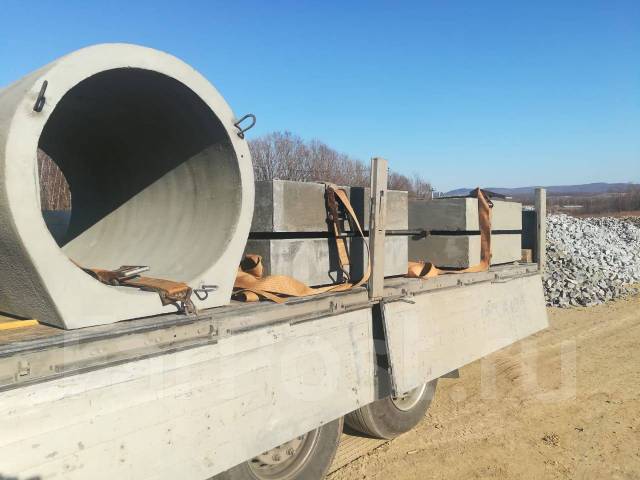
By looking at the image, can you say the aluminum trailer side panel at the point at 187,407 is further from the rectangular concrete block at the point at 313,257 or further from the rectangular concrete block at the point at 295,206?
the rectangular concrete block at the point at 295,206

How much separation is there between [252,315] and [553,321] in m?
7.86

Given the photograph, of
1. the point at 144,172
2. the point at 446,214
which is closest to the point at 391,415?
the point at 446,214

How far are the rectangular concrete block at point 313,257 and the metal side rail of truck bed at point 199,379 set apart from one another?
0.96ft

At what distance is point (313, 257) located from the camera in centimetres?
337

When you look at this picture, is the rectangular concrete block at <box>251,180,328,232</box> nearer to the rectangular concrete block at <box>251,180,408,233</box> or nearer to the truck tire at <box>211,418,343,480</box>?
the rectangular concrete block at <box>251,180,408,233</box>

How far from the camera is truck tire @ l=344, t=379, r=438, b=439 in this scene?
3838 millimetres

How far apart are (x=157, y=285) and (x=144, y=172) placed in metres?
1.14

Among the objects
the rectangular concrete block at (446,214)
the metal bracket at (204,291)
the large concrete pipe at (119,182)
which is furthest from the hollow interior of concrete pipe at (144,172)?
the rectangular concrete block at (446,214)

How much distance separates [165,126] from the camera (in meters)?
3.01

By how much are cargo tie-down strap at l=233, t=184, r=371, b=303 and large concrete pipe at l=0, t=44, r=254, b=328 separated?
215mm

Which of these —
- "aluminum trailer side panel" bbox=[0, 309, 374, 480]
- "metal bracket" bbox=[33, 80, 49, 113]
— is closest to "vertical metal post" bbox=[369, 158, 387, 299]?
"aluminum trailer side panel" bbox=[0, 309, 374, 480]

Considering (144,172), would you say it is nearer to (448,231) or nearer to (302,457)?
(302,457)

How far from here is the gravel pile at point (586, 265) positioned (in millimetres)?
10703

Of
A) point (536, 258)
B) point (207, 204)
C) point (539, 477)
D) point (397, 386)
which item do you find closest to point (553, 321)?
point (536, 258)
